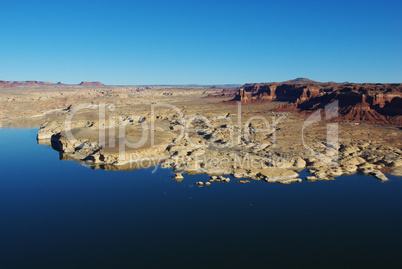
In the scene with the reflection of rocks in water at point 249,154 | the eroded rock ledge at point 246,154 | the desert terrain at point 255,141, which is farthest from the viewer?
the desert terrain at point 255,141

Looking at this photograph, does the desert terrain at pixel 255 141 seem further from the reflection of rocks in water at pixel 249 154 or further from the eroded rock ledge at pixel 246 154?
the reflection of rocks in water at pixel 249 154

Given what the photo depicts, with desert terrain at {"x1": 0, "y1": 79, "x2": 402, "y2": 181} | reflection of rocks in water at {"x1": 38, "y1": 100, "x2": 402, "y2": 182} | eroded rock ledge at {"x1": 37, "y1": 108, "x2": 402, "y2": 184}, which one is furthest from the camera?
desert terrain at {"x1": 0, "y1": 79, "x2": 402, "y2": 181}

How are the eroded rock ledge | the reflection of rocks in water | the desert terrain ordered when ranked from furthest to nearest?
the desert terrain
the eroded rock ledge
the reflection of rocks in water

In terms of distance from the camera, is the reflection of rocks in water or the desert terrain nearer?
the reflection of rocks in water

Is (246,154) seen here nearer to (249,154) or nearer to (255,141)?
(249,154)

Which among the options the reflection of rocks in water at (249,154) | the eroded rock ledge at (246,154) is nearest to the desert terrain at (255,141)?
the eroded rock ledge at (246,154)

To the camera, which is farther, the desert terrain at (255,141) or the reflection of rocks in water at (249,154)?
the desert terrain at (255,141)

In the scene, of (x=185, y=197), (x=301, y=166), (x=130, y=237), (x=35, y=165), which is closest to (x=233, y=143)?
(x=301, y=166)

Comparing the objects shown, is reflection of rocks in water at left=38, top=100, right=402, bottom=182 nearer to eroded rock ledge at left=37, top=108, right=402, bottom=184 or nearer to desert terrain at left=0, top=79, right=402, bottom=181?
eroded rock ledge at left=37, top=108, right=402, bottom=184

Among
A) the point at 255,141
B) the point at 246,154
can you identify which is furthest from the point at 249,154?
the point at 255,141

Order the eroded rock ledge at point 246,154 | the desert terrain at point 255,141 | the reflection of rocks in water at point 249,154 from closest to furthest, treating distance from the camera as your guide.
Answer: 1. the reflection of rocks in water at point 249,154
2. the eroded rock ledge at point 246,154
3. the desert terrain at point 255,141

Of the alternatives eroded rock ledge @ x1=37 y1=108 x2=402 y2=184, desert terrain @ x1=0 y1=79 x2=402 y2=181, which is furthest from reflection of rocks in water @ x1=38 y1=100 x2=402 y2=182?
desert terrain @ x1=0 y1=79 x2=402 y2=181
